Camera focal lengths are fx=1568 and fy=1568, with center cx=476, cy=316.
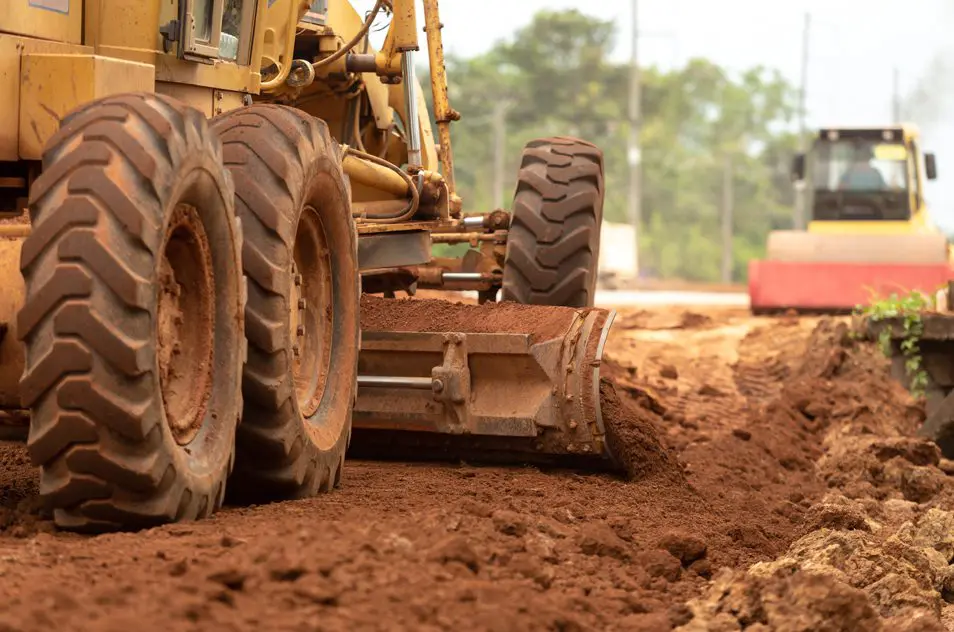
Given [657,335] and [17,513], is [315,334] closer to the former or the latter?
[17,513]

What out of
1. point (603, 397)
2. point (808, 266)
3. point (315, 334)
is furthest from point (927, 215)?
point (315, 334)

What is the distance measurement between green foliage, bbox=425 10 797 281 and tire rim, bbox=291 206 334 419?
5547 cm

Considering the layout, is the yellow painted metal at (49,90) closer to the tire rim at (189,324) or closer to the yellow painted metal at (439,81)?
the tire rim at (189,324)

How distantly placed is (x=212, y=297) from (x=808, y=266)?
16.4 meters

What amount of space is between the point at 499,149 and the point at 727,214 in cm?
1652

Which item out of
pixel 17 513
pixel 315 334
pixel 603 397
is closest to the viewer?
pixel 17 513

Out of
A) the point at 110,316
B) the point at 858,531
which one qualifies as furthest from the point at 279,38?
the point at 858,531

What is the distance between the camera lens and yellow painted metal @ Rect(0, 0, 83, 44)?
5724 millimetres

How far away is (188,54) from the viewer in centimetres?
682

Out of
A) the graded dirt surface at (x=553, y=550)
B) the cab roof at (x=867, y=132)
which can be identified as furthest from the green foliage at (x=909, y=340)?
the cab roof at (x=867, y=132)

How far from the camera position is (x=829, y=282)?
2095 centimetres

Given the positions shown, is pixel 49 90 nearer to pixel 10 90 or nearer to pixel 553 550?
pixel 10 90

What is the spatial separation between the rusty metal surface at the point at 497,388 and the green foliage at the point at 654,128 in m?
54.4

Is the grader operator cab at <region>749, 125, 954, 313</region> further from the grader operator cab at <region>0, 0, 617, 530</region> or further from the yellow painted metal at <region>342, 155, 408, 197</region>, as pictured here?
the yellow painted metal at <region>342, 155, 408, 197</region>
